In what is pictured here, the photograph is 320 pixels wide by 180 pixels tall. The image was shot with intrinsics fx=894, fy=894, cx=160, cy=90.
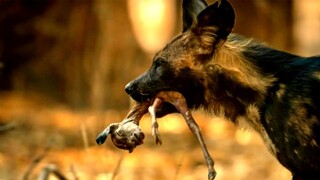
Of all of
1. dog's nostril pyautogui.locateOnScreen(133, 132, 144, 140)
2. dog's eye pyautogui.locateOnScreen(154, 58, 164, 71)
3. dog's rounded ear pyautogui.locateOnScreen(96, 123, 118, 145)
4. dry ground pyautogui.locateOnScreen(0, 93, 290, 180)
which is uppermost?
dog's eye pyautogui.locateOnScreen(154, 58, 164, 71)

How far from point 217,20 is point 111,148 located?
5801mm

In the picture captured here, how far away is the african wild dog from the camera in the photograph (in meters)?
4.98

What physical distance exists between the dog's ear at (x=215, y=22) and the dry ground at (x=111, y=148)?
346cm

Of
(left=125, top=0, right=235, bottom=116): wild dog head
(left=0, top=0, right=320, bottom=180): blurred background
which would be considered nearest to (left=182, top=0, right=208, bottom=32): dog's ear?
(left=125, top=0, right=235, bottom=116): wild dog head

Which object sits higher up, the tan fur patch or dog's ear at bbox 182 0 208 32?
dog's ear at bbox 182 0 208 32

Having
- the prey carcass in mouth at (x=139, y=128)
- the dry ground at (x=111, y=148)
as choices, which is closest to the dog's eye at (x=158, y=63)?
the prey carcass in mouth at (x=139, y=128)

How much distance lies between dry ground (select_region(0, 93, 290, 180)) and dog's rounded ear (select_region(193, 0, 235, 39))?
137 inches

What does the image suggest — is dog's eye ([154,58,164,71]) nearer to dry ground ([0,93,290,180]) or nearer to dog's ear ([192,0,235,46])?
dog's ear ([192,0,235,46])

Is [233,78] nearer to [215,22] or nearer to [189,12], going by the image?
[215,22]

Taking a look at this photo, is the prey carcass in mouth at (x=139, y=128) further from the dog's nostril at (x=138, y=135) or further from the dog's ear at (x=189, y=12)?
the dog's ear at (x=189, y=12)

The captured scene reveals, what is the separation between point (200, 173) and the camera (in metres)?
10.1

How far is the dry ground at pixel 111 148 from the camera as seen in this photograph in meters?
9.69

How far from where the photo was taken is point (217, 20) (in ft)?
16.6

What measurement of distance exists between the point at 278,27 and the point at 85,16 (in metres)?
2.80
